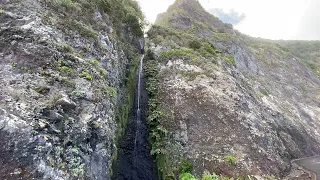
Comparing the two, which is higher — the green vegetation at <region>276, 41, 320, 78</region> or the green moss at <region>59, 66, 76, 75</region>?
the green vegetation at <region>276, 41, 320, 78</region>

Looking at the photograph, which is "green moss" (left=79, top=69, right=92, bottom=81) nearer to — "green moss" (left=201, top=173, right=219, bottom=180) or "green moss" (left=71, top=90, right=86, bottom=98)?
"green moss" (left=71, top=90, right=86, bottom=98)

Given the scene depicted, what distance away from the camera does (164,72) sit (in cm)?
2483

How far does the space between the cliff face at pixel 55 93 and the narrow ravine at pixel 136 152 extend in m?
1.34

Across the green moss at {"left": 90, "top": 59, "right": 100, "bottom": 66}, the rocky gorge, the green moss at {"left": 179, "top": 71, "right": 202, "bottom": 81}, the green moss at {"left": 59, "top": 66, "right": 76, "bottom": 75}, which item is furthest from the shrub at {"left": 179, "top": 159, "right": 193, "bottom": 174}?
the green moss at {"left": 179, "top": 71, "right": 202, "bottom": 81}

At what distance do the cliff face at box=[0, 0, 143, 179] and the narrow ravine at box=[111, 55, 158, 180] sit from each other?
4.40ft

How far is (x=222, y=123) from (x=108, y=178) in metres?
9.91

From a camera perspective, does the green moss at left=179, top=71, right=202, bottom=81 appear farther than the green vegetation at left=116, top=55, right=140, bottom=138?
Yes

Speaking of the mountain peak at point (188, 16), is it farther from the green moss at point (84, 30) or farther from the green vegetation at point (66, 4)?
the green moss at point (84, 30)

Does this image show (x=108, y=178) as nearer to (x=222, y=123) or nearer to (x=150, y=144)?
(x=150, y=144)

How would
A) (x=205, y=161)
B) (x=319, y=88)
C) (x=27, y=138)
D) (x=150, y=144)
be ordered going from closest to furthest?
(x=27, y=138) → (x=205, y=161) → (x=150, y=144) → (x=319, y=88)

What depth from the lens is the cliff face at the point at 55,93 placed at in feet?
28.2

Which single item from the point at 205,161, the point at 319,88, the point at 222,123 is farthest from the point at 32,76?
the point at 319,88

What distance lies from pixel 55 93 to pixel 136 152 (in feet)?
26.8

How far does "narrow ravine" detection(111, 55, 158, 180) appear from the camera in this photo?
15.8 metres
